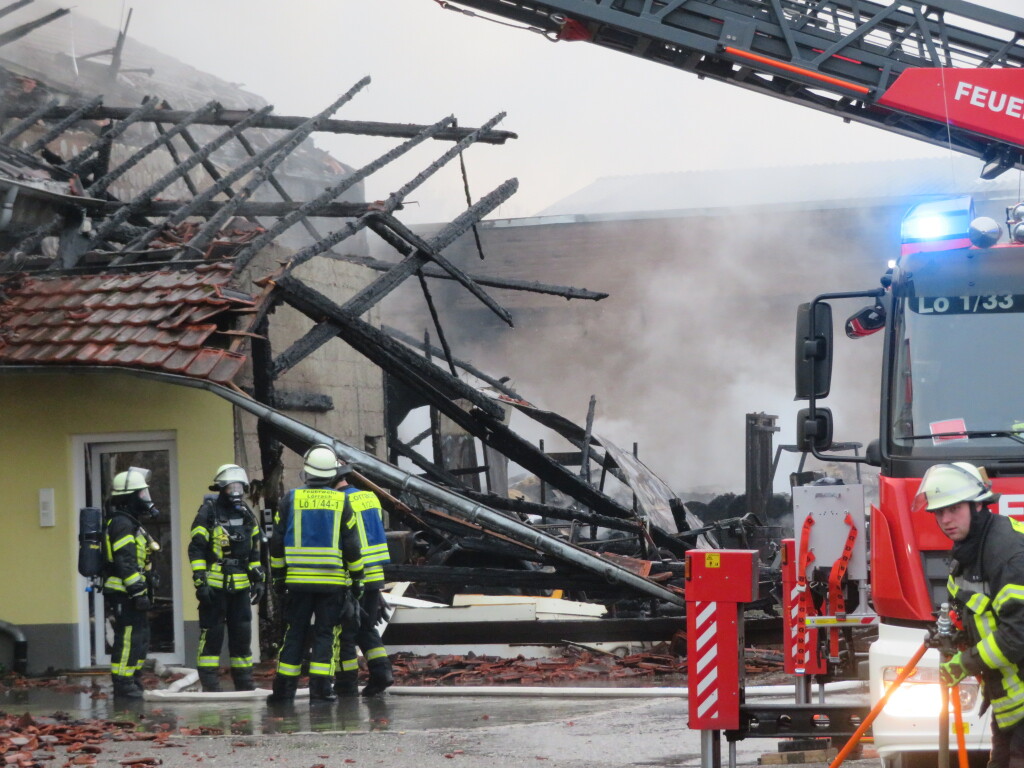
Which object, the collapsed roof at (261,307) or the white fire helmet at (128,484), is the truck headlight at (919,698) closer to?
the collapsed roof at (261,307)

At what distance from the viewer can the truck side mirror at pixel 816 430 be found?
648 cm

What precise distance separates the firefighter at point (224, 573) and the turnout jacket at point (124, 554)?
437 mm

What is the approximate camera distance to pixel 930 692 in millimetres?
5500

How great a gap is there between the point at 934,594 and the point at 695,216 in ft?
89.5

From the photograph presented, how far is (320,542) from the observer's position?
30.7 feet

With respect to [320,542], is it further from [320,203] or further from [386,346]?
[320,203]

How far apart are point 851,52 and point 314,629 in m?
5.46

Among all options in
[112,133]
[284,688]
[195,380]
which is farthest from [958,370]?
[112,133]

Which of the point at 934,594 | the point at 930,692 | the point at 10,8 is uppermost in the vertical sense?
the point at 10,8

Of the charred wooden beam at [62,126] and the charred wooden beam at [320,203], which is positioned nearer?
the charred wooden beam at [320,203]

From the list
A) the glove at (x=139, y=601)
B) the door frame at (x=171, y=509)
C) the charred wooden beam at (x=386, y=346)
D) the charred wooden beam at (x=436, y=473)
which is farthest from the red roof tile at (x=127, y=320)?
the charred wooden beam at (x=436, y=473)

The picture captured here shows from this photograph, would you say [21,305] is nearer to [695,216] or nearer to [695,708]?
[695,708]

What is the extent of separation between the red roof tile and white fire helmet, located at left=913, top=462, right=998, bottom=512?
6.48 m

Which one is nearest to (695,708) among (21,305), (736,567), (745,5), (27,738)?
(736,567)
